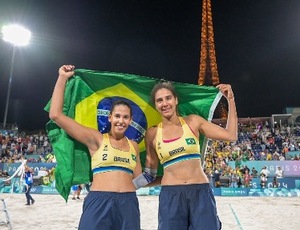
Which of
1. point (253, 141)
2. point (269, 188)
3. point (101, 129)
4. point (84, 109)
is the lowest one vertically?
point (269, 188)

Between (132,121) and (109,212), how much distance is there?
1.67 meters

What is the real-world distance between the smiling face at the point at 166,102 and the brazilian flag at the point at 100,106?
936 millimetres

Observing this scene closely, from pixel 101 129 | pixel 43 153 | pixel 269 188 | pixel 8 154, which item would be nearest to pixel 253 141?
pixel 269 188

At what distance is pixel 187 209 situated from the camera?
3.21m

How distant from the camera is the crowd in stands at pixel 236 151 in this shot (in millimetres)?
20797

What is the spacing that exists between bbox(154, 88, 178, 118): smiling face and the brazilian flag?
936 millimetres

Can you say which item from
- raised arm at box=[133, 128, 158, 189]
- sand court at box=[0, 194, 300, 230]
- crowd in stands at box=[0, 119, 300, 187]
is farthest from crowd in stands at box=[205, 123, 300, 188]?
raised arm at box=[133, 128, 158, 189]

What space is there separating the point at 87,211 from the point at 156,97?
141 centimetres

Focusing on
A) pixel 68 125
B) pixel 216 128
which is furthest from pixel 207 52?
pixel 68 125

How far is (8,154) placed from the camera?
96.9ft

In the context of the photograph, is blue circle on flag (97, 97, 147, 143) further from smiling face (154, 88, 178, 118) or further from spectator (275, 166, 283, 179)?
spectator (275, 166, 283, 179)

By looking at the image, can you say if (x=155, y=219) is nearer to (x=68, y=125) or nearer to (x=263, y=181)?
(x=68, y=125)

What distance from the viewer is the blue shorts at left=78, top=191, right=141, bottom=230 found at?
3.10m

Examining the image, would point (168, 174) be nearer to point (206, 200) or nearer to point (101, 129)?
point (206, 200)
